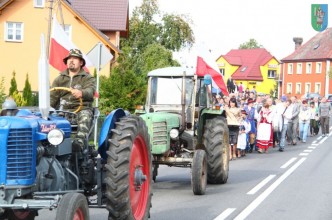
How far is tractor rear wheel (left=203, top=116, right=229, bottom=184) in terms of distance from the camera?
43.0 ft

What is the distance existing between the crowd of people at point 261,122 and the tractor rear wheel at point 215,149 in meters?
4.20

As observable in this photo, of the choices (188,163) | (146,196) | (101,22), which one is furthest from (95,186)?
(101,22)

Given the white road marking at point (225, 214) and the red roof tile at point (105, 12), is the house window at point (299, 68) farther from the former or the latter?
the white road marking at point (225, 214)

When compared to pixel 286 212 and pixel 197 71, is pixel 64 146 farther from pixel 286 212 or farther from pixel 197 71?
pixel 197 71

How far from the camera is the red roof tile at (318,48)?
328 feet

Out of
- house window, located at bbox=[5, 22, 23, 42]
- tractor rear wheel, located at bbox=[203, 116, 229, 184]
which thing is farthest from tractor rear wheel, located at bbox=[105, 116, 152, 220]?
house window, located at bbox=[5, 22, 23, 42]

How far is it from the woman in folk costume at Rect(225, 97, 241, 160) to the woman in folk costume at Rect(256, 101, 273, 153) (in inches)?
97.2

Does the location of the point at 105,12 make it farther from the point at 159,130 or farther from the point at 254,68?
the point at 254,68

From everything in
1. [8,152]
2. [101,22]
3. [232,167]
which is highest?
[101,22]

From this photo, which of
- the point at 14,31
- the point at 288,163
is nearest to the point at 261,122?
the point at 288,163

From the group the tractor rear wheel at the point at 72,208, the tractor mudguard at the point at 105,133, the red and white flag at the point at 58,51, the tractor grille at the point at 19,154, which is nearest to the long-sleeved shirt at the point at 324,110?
the red and white flag at the point at 58,51

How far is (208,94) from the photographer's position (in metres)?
13.7

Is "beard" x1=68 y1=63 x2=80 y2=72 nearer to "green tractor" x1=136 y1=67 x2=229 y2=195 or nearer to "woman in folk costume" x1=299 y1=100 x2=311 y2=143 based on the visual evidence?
"green tractor" x1=136 y1=67 x2=229 y2=195

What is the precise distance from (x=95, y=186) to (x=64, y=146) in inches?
39.3
